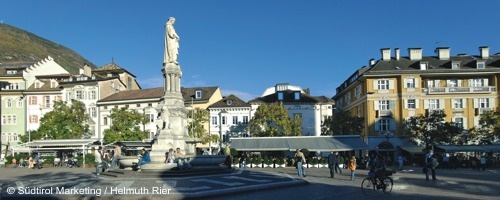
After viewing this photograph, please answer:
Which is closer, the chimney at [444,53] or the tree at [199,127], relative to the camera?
the tree at [199,127]

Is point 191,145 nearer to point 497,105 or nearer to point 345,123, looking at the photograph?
point 345,123

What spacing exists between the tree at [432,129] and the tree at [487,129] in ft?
7.77

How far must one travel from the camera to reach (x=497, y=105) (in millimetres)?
60906

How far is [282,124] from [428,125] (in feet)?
53.1

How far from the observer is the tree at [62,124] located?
209 feet

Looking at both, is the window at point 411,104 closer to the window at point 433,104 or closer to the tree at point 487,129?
the window at point 433,104

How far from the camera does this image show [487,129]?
5809cm

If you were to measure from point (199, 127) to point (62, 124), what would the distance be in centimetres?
1677

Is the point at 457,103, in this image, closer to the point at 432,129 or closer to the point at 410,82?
the point at 410,82

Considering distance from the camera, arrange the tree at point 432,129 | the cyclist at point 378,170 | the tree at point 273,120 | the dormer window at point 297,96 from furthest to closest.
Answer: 1. the dormer window at point 297,96
2. the tree at point 273,120
3. the tree at point 432,129
4. the cyclist at point 378,170

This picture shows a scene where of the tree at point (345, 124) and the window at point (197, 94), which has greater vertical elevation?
the window at point (197, 94)

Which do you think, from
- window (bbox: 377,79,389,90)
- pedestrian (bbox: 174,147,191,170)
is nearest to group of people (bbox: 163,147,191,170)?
pedestrian (bbox: 174,147,191,170)

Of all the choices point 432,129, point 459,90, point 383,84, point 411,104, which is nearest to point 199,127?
point 383,84

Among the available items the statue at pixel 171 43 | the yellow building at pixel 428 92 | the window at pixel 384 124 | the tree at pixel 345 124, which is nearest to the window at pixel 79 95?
the tree at pixel 345 124
